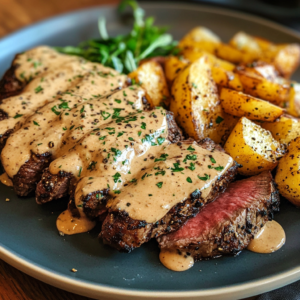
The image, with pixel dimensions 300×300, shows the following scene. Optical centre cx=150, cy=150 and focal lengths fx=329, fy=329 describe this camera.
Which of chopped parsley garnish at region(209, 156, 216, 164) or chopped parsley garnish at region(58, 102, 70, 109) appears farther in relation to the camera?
chopped parsley garnish at region(58, 102, 70, 109)

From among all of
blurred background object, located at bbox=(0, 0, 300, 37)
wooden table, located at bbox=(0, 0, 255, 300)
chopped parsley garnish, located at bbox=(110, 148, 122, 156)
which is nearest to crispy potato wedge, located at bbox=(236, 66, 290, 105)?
chopped parsley garnish, located at bbox=(110, 148, 122, 156)

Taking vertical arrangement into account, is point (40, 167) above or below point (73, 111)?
below

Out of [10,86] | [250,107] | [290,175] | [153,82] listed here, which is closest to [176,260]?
[290,175]

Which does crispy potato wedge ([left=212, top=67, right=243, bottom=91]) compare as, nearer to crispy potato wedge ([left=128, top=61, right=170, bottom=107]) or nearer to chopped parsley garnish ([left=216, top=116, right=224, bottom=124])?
chopped parsley garnish ([left=216, top=116, right=224, bottom=124])

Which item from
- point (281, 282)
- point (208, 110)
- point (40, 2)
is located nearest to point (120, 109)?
point (208, 110)

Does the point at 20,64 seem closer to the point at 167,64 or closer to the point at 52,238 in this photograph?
the point at 167,64

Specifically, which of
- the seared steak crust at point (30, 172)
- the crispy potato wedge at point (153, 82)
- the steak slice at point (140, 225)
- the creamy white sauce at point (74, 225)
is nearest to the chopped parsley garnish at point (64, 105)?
the seared steak crust at point (30, 172)
